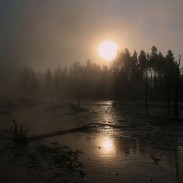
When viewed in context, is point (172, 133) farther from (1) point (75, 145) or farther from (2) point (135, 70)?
(2) point (135, 70)

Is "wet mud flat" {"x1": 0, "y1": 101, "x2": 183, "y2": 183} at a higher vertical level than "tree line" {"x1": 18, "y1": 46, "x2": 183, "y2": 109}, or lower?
lower

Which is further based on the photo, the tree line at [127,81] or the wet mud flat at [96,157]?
the tree line at [127,81]

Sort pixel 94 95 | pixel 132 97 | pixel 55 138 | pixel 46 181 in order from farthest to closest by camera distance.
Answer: pixel 94 95
pixel 132 97
pixel 55 138
pixel 46 181

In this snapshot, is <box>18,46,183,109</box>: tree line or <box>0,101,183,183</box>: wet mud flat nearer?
<box>0,101,183,183</box>: wet mud flat

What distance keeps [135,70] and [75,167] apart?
101 m

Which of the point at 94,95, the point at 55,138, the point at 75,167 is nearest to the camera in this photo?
the point at 75,167

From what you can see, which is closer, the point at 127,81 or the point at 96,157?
the point at 96,157

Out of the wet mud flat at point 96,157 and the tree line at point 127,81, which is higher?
the tree line at point 127,81

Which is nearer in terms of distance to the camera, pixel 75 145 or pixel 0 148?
pixel 0 148

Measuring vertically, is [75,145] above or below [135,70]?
below

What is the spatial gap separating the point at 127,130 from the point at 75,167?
57.3 feet

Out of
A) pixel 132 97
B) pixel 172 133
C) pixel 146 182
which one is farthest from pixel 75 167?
pixel 132 97

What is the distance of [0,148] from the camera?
23.3m

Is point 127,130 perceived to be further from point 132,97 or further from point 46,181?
point 132,97
